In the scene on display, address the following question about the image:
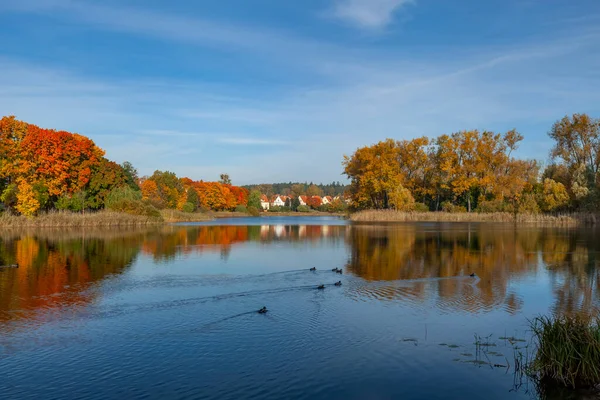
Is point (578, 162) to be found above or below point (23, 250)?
above

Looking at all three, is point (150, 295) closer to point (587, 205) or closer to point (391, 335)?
point (391, 335)

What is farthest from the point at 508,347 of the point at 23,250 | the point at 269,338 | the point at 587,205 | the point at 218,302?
the point at 587,205

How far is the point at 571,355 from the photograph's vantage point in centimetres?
810

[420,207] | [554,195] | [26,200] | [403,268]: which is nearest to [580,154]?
[554,195]

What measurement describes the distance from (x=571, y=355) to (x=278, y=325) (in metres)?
6.48

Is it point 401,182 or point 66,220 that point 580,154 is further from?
point 66,220

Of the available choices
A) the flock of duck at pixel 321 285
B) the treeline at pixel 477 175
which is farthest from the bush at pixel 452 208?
the flock of duck at pixel 321 285

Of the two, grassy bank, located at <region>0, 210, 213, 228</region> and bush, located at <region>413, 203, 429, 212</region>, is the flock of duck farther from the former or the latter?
bush, located at <region>413, 203, 429, 212</region>

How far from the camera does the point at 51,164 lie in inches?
2109

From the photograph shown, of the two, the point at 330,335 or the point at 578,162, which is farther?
the point at 578,162

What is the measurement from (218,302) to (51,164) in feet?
153

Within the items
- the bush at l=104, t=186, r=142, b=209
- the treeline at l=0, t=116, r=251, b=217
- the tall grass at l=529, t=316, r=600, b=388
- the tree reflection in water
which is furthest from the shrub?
the tall grass at l=529, t=316, r=600, b=388

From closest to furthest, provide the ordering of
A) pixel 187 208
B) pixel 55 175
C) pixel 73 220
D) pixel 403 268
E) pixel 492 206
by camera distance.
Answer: pixel 403 268, pixel 73 220, pixel 55 175, pixel 492 206, pixel 187 208

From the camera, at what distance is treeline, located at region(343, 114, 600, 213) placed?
59103mm
